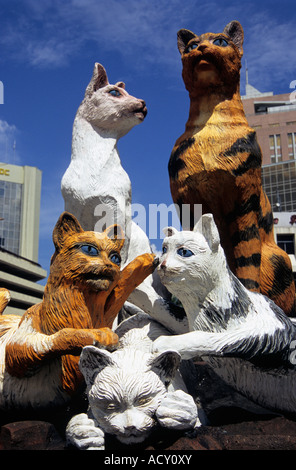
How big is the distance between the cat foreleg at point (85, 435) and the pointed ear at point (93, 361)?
197 millimetres

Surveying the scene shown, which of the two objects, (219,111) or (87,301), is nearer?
(87,301)

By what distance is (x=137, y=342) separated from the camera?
3.23 meters

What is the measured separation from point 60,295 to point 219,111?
2.09 metres

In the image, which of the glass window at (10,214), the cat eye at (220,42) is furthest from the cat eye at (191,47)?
the glass window at (10,214)

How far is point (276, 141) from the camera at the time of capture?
45.7m

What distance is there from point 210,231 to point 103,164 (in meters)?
1.72

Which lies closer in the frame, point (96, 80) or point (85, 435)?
point (85, 435)

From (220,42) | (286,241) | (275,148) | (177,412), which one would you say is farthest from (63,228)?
(275,148)

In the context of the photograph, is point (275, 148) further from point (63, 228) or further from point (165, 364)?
point (165, 364)

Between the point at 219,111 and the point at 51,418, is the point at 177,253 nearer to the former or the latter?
the point at 51,418

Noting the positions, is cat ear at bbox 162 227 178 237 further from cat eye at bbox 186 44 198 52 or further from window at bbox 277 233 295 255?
window at bbox 277 233 295 255

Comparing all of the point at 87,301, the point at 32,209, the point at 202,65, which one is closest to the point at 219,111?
the point at 202,65

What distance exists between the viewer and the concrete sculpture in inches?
169

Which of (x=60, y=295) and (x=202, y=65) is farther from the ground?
(x=202, y=65)
